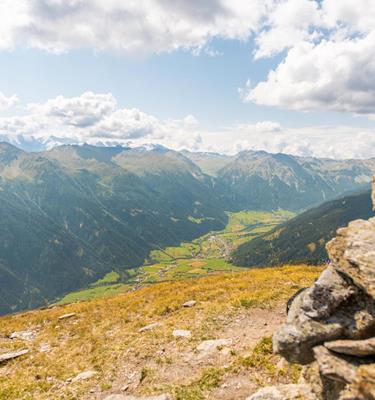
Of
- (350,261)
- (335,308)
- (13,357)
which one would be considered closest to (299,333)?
(335,308)

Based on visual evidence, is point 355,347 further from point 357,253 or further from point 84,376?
point 84,376

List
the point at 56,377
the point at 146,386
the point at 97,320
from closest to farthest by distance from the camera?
the point at 146,386
the point at 56,377
the point at 97,320

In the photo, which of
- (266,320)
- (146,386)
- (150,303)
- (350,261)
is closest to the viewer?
(350,261)

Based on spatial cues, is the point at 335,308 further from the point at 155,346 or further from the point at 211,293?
the point at 211,293

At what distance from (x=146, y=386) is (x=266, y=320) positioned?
964 centimetres

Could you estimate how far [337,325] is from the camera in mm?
11281

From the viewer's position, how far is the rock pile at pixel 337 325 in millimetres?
10367

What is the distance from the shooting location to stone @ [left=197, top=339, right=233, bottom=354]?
18575 millimetres

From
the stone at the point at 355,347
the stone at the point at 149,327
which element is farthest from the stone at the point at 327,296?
the stone at the point at 149,327

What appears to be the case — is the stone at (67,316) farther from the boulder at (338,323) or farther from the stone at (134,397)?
the boulder at (338,323)

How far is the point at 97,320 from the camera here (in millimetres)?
28203

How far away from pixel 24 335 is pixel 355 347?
89.5ft

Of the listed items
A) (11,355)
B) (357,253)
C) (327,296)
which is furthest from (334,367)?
(11,355)

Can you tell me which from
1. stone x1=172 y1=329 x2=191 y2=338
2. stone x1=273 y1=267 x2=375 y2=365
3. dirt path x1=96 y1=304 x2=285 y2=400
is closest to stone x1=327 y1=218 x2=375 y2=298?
stone x1=273 y1=267 x2=375 y2=365
